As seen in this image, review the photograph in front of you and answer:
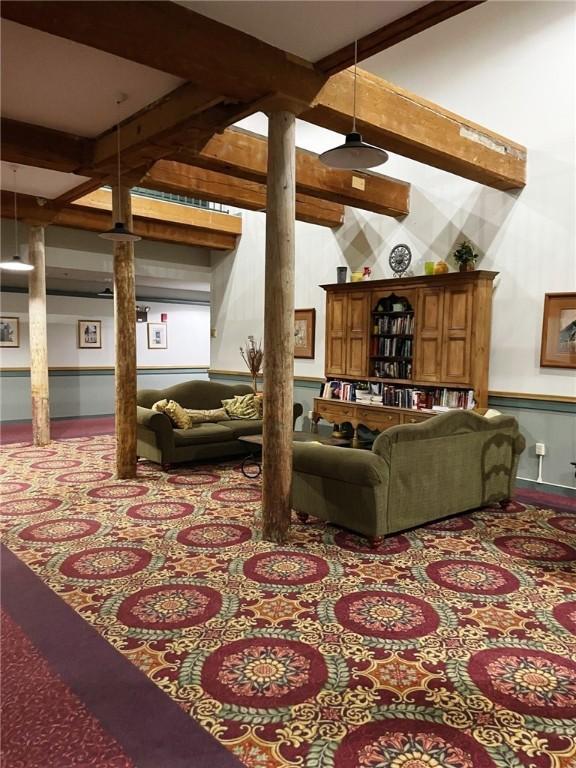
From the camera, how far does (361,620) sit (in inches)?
115

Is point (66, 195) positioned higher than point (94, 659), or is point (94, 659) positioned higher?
point (66, 195)

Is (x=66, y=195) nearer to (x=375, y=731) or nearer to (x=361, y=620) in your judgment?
(x=361, y=620)

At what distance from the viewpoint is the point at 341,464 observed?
3994 mm

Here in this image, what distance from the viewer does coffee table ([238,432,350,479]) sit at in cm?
540

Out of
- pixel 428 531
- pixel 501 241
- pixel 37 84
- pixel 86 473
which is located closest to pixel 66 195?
pixel 37 84

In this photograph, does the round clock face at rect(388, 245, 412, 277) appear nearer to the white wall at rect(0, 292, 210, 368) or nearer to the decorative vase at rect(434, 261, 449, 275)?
the decorative vase at rect(434, 261, 449, 275)

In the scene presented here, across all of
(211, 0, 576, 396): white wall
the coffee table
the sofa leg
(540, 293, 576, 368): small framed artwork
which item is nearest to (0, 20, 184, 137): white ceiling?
the coffee table

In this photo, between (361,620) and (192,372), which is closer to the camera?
(361,620)

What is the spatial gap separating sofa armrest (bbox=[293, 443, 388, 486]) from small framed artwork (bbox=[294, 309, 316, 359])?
404 centimetres

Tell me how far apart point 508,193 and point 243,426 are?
4111mm

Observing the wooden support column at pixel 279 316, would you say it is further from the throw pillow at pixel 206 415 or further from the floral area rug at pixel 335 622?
the throw pillow at pixel 206 415

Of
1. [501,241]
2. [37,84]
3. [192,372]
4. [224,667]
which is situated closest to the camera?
[224,667]

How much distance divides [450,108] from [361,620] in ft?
19.7

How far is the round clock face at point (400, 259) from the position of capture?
704 cm
